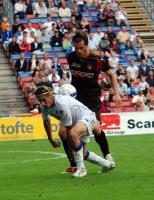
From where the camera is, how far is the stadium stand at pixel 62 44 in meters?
30.6

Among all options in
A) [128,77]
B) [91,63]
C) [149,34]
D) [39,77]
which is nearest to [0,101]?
[39,77]

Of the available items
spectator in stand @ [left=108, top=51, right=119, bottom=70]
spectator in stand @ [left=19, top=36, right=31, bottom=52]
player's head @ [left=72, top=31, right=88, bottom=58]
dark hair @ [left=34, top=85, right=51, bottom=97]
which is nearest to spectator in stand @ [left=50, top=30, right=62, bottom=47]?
spectator in stand @ [left=19, top=36, right=31, bottom=52]

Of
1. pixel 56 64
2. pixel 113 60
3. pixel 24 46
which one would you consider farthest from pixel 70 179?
pixel 113 60

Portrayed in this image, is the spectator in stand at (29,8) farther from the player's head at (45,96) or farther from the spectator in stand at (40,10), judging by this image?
the player's head at (45,96)

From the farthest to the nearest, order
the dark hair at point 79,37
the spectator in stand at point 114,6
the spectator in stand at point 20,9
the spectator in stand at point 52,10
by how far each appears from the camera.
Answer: the spectator in stand at point 114,6 → the spectator in stand at point 52,10 → the spectator in stand at point 20,9 → the dark hair at point 79,37

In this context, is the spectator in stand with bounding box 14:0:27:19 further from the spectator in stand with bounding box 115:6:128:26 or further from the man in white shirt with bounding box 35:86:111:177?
the man in white shirt with bounding box 35:86:111:177

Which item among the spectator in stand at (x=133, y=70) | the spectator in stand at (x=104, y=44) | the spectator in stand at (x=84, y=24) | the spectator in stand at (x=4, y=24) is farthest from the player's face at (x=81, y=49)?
the spectator in stand at (x=84, y=24)

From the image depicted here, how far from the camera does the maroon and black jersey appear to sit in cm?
1305

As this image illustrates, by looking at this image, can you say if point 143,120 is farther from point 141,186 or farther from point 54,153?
point 141,186

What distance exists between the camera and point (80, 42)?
12.6 m

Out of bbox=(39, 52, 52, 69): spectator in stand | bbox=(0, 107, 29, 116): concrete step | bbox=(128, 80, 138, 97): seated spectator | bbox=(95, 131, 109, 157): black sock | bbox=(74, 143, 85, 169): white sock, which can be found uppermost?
bbox=(74, 143, 85, 169): white sock

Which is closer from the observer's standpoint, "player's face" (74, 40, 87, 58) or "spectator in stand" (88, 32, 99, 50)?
"player's face" (74, 40, 87, 58)

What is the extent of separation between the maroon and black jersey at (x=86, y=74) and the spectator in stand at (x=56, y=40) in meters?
19.2

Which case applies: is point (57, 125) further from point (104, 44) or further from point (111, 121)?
point (104, 44)
